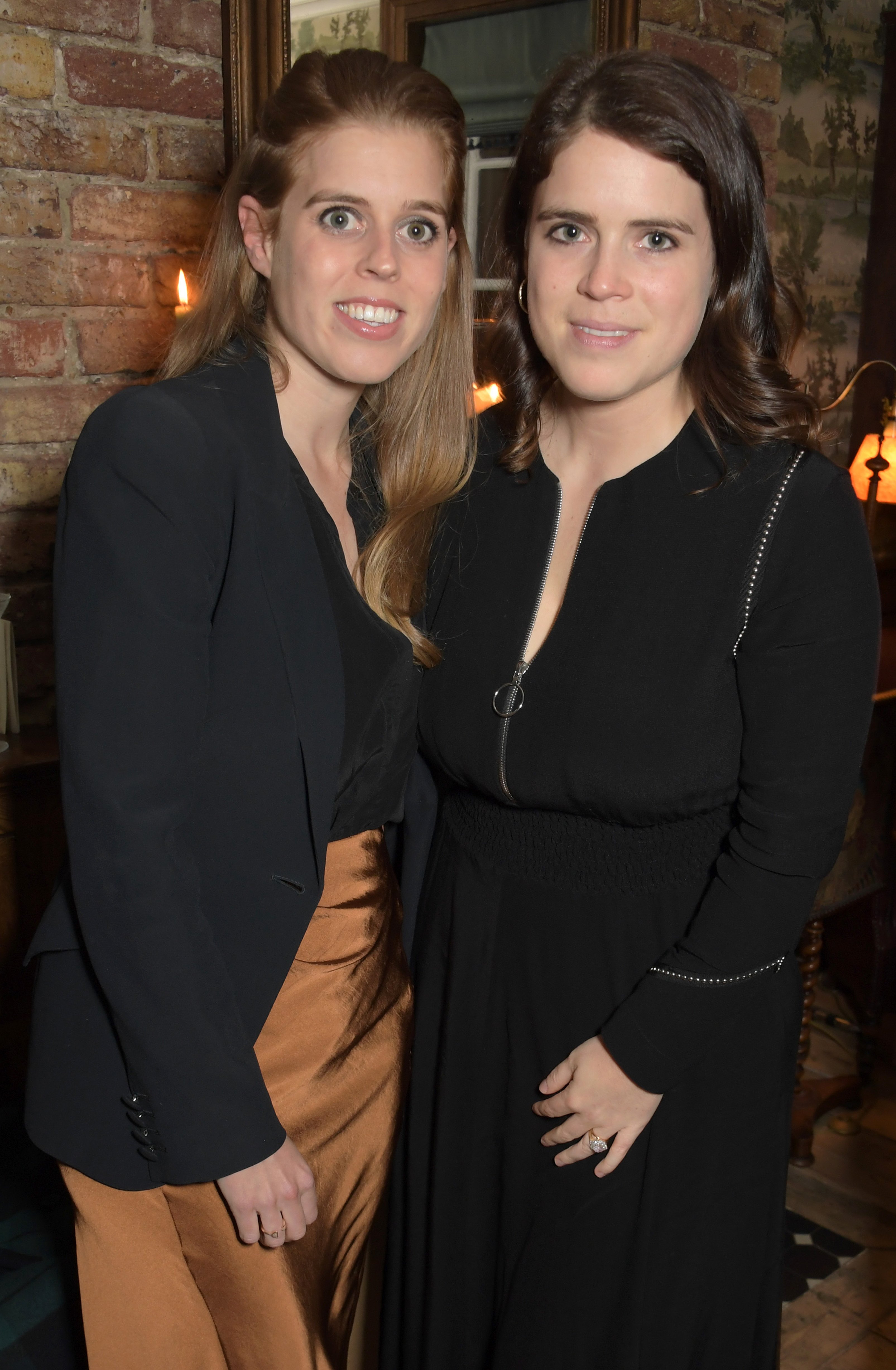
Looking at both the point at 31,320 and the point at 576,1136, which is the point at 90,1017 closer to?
the point at 576,1136

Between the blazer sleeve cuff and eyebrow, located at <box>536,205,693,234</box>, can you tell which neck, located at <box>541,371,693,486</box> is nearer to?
eyebrow, located at <box>536,205,693,234</box>

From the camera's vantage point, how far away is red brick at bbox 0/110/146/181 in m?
2.06

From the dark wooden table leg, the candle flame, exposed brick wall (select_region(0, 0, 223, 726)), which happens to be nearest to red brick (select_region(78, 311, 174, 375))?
exposed brick wall (select_region(0, 0, 223, 726))

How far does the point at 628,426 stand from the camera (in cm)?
146

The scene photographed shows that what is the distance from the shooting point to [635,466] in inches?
57.1

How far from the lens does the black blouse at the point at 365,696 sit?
1.37 m

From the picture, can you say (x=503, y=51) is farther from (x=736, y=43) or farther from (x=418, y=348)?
(x=418, y=348)

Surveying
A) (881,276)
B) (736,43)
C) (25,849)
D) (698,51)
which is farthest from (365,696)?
(881,276)

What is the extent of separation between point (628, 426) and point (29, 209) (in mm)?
1248

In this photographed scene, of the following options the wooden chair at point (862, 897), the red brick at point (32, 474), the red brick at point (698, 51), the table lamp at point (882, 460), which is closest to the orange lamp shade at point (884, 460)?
the table lamp at point (882, 460)

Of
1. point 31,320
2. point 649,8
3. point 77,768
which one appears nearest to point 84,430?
point 77,768

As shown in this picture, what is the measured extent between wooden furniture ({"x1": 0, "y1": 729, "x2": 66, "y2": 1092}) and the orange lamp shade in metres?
2.02

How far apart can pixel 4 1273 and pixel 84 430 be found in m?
1.26

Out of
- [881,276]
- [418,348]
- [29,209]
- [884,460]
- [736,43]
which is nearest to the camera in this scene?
[418,348]
